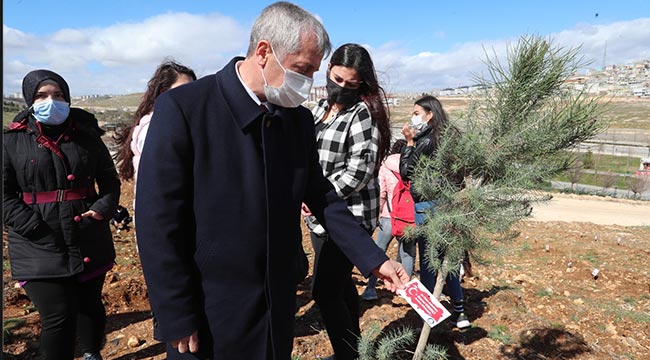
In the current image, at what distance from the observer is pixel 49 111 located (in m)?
2.40

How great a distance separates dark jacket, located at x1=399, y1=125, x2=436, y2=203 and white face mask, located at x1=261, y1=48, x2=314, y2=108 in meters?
1.05

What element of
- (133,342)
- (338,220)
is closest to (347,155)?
(338,220)

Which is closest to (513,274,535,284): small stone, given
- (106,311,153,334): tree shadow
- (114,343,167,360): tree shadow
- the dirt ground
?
the dirt ground

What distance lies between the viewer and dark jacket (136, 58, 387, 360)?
133cm

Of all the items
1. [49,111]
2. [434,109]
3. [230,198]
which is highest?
[434,109]

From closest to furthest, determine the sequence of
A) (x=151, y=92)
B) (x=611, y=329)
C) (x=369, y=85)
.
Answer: (x=369, y=85) < (x=151, y=92) < (x=611, y=329)

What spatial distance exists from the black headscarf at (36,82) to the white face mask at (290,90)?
5.49ft

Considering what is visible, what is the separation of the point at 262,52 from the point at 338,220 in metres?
0.77

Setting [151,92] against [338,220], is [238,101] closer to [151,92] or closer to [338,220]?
[338,220]

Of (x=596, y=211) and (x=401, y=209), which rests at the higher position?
(x=401, y=209)

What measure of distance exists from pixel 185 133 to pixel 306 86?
0.50 meters

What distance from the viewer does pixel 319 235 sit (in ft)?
8.13

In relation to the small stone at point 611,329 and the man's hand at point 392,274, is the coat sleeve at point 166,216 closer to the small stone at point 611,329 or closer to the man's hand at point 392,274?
the man's hand at point 392,274

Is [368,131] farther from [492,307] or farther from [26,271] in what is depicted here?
[492,307]
